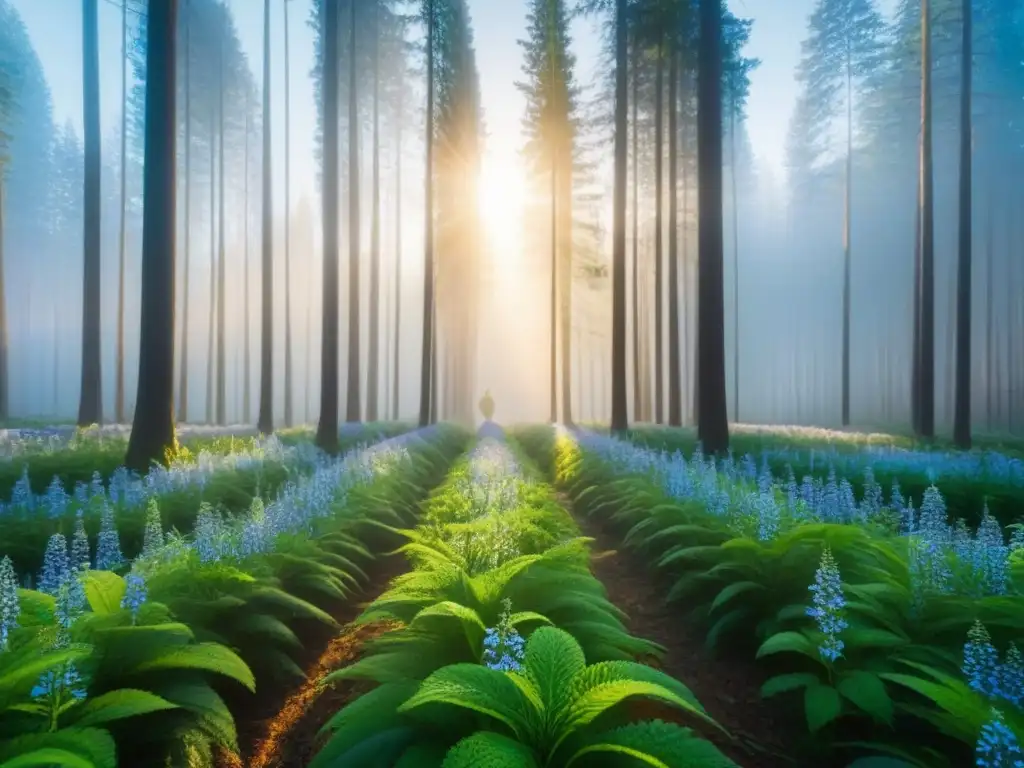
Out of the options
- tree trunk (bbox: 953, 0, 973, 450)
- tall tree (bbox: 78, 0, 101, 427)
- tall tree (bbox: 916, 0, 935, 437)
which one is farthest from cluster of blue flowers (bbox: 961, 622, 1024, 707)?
tall tree (bbox: 78, 0, 101, 427)

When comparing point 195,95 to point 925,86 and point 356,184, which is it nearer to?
point 356,184

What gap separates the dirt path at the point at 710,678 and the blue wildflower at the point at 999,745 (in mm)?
1375

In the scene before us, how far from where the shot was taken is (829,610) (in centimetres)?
314

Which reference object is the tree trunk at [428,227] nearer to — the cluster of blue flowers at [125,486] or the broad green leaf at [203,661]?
the cluster of blue flowers at [125,486]

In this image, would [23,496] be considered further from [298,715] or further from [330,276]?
[330,276]

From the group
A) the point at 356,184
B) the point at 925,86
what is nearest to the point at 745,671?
the point at 925,86

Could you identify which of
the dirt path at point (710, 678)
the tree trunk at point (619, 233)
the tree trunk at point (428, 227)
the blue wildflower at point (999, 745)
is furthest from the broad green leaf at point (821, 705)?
the tree trunk at point (428, 227)

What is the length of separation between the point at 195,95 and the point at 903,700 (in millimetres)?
36899

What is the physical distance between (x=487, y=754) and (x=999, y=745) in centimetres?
181

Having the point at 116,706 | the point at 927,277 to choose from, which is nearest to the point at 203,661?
the point at 116,706

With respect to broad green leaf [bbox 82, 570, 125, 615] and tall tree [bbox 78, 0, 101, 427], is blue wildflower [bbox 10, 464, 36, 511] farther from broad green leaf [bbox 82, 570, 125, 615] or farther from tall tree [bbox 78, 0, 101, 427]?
tall tree [bbox 78, 0, 101, 427]

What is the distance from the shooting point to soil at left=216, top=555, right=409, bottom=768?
11.0ft

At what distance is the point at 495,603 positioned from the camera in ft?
12.0

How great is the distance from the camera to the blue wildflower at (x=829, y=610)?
2.99m
